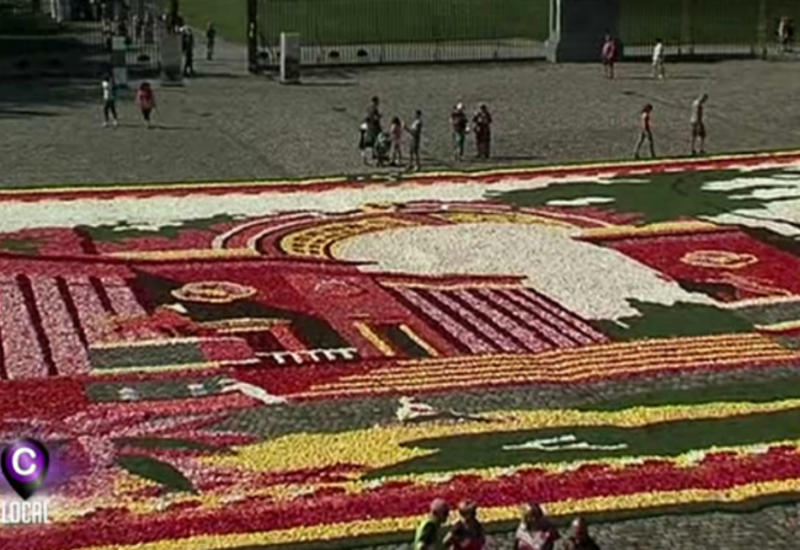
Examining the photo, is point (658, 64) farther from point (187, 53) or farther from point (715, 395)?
point (715, 395)

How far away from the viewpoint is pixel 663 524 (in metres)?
17.1

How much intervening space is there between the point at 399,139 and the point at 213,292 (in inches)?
548

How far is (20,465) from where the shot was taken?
708 inches

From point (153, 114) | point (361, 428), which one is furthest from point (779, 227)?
point (153, 114)

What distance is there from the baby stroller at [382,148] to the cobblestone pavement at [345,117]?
676mm

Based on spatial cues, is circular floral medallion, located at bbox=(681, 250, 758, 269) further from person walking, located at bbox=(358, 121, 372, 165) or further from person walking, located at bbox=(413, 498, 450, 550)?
person walking, located at bbox=(413, 498, 450, 550)

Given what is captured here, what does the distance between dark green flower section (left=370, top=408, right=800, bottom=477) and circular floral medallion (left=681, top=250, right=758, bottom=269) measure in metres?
7.88

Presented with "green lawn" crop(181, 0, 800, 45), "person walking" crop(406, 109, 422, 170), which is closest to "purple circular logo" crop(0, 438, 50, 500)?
"person walking" crop(406, 109, 422, 170)

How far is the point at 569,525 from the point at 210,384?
6.59 m

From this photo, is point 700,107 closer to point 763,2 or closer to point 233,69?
point 233,69

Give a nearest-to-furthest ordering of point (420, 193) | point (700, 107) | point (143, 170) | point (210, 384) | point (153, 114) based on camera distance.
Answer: point (210, 384), point (420, 193), point (143, 170), point (700, 107), point (153, 114)

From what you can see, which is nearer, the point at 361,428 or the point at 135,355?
the point at 361,428

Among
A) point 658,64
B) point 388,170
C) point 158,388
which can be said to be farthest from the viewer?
point 658,64

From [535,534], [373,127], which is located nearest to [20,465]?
[535,534]
